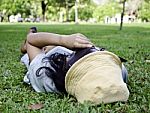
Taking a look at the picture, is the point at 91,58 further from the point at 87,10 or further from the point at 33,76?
the point at 87,10

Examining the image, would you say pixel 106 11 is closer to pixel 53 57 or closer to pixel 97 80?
pixel 53 57

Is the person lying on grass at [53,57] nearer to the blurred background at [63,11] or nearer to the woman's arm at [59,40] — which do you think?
the woman's arm at [59,40]

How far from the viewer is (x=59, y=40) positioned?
276cm

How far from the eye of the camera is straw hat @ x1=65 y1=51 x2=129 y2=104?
2264 mm

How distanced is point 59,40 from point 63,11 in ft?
175

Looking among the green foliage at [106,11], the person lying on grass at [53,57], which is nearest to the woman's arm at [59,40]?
the person lying on grass at [53,57]

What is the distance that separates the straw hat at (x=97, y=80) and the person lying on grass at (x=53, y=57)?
0.24 ft

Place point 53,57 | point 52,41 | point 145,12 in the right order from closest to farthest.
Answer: point 53,57 < point 52,41 < point 145,12

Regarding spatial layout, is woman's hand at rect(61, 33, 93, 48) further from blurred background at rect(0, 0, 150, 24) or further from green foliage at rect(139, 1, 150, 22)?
green foliage at rect(139, 1, 150, 22)

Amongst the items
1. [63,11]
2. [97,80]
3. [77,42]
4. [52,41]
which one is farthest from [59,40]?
[63,11]

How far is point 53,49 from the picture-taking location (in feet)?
9.94

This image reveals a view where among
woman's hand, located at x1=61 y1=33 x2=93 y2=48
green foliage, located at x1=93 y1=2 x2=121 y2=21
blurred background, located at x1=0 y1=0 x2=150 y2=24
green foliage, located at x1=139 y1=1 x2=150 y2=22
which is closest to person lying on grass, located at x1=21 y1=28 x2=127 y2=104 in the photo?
woman's hand, located at x1=61 y1=33 x2=93 y2=48

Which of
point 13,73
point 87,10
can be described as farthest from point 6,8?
point 13,73

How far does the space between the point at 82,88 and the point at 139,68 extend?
180cm
